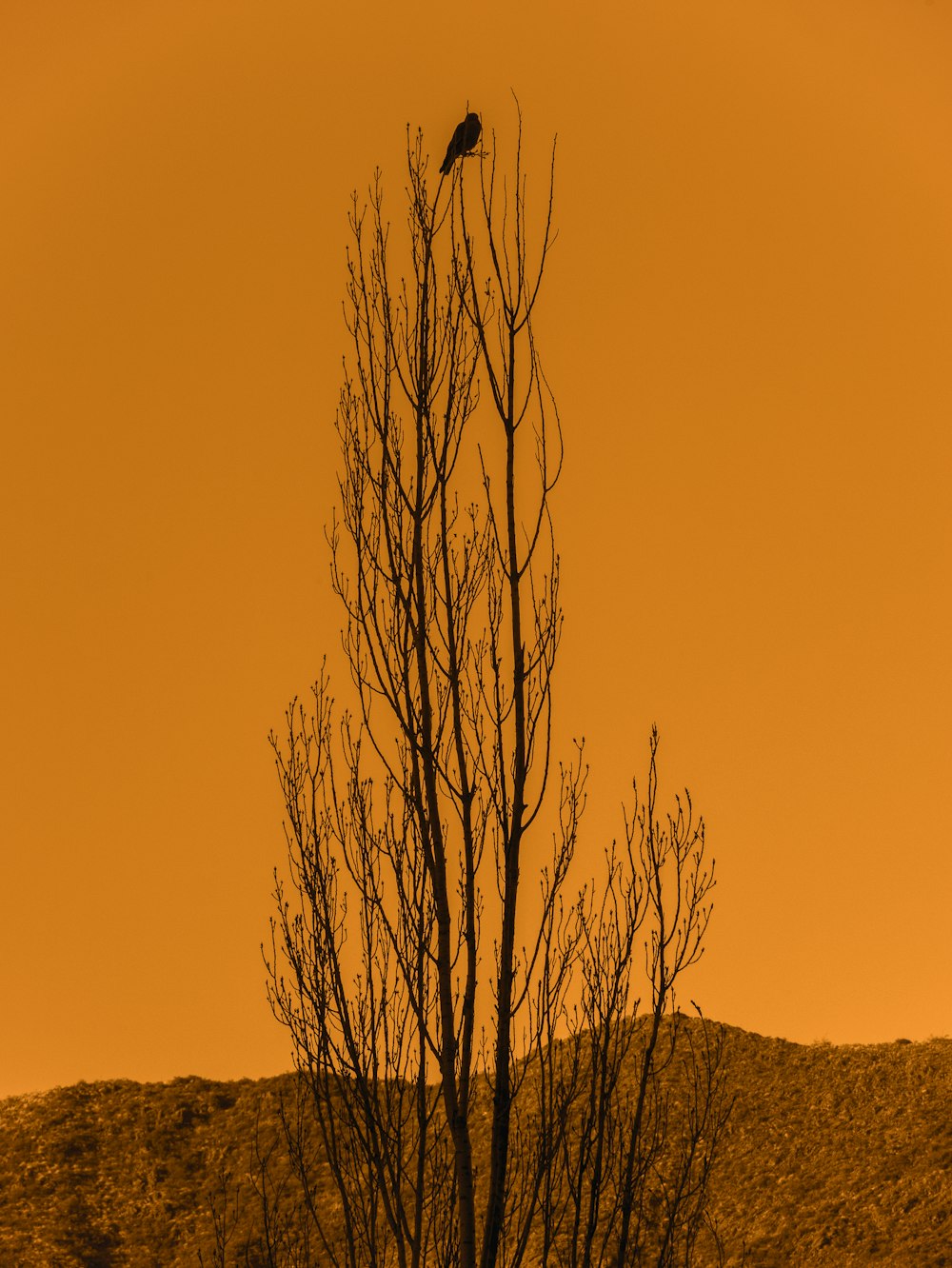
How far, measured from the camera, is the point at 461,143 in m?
7.67

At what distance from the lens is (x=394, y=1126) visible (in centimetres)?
755

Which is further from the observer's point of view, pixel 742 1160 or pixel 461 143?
pixel 742 1160

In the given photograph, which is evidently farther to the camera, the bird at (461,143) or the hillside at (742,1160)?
the hillside at (742,1160)

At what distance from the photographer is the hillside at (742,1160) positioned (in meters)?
28.3

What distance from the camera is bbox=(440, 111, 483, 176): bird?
766cm

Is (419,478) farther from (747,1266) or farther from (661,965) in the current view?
(747,1266)

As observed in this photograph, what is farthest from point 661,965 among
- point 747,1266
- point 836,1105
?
point 836,1105

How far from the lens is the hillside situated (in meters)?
28.3

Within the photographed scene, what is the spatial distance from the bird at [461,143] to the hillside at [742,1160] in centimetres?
2318

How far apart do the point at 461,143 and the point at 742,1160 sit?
93.6ft

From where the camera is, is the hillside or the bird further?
the hillside

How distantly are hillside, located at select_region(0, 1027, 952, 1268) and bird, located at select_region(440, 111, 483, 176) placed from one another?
913 inches

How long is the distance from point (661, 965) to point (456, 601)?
9.52 ft

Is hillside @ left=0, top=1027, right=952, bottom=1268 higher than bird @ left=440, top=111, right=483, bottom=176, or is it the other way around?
bird @ left=440, top=111, right=483, bottom=176
